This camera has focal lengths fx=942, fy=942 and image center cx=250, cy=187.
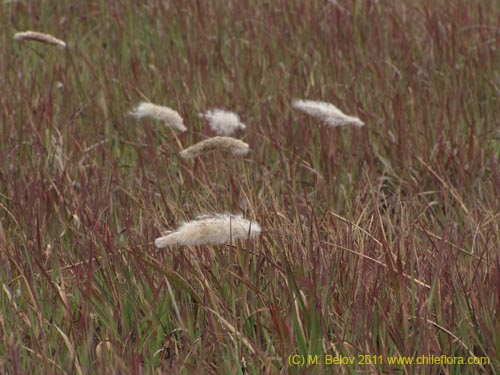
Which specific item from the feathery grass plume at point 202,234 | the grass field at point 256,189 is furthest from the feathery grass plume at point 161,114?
the feathery grass plume at point 202,234

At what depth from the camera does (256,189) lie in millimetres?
2965

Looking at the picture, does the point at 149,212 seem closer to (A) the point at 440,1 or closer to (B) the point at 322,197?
(B) the point at 322,197

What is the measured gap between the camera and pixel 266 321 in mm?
2000

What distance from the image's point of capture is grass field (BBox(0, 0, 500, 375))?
6.24 feet

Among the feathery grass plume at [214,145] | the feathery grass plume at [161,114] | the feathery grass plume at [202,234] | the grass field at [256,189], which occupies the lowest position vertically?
the grass field at [256,189]

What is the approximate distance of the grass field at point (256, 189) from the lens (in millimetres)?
1901
